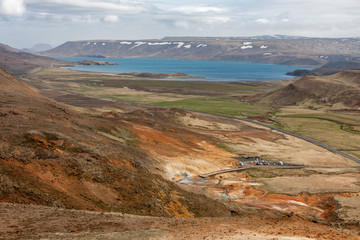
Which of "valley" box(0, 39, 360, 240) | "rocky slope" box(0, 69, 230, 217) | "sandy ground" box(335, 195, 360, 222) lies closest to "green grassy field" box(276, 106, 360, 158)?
"valley" box(0, 39, 360, 240)

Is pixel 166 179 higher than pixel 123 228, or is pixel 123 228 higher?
pixel 123 228

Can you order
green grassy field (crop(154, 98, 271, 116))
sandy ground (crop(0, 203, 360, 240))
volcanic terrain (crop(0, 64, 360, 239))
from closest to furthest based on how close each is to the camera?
sandy ground (crop(0, 203, 360, 240)) → volcanic terrain (crop(0, 64, 360, 239)) → green grassy field (crop(154, 98, 271, 116))

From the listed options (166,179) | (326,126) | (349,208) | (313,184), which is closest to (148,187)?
(166,179)

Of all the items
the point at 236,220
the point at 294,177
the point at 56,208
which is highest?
the point at 56,208

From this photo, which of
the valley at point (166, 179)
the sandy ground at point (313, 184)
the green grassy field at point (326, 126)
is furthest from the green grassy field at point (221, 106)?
the sandy ground at point (313, 184)

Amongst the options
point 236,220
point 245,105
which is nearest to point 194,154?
point 236,220

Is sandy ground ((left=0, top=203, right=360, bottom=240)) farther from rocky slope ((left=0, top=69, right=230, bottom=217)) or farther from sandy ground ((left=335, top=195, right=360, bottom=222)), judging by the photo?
sandy ground ((left=335, top=195, right=360, bottom=222))

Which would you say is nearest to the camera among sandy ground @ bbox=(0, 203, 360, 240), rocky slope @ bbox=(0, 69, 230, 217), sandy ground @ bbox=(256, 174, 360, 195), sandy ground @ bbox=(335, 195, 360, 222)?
sandy ground @ bbox=(0, 203, 360, 240)

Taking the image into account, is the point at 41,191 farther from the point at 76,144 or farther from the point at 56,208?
the point at 76,144

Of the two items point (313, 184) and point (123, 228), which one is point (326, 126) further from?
point (123, 228)
